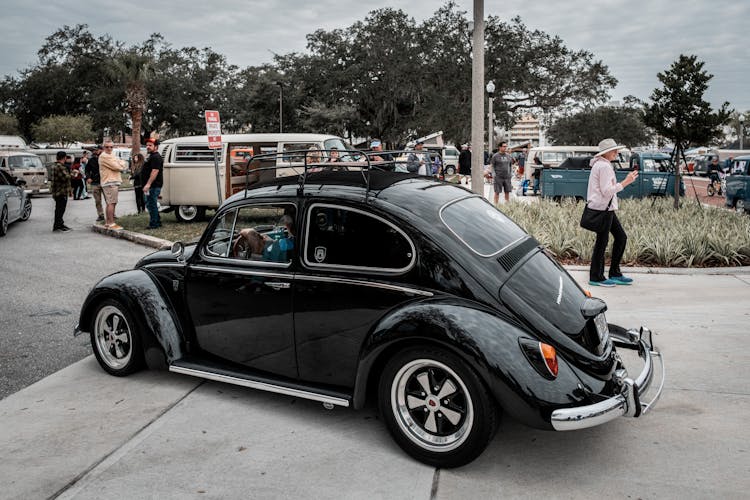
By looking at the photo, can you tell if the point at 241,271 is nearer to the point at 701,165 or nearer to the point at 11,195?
the point at 11,195

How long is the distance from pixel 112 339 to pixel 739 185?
1690cm

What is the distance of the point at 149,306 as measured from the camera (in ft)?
15.3

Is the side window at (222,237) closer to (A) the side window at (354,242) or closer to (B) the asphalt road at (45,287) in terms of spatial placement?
(A) the side window at (354,242)

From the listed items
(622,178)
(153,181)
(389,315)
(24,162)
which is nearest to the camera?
(389,315)

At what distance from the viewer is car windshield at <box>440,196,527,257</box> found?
12.6 feet

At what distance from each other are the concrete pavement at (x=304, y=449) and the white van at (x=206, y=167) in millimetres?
10201

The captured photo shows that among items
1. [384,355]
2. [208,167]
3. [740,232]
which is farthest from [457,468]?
[208,167]

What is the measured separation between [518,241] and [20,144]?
3816cm

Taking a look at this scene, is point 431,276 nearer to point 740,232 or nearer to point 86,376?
point 86,376

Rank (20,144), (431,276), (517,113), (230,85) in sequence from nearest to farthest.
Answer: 1. (431,276)
2. (20,144)
3. (517,113)
4. (230,85)

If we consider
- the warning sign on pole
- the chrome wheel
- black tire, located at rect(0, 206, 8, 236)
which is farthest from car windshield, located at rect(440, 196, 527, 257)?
black tire, located at rect(0, 206, 8, 236)

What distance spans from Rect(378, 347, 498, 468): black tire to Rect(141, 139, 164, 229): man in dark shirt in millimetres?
11677

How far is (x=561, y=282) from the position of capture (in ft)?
13.4

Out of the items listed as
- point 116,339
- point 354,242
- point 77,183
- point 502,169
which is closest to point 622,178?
point 502,169
